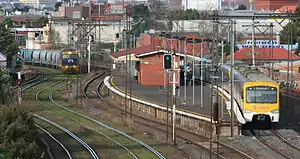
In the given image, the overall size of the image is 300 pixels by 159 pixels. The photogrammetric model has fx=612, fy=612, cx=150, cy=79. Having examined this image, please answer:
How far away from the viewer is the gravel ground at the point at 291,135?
20927mm

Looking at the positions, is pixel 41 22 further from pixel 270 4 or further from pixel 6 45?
pixel 6 45

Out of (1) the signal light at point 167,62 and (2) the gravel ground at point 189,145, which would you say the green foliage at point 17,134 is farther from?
(1) the signal light at point 167,62

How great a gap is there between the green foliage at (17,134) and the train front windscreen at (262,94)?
29.5ft

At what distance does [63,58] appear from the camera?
163ft

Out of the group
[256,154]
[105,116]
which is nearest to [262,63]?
[105,116]

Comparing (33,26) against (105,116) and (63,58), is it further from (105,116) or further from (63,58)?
(105,116)

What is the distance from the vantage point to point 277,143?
20.5 metres

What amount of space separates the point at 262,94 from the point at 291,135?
6.05ft

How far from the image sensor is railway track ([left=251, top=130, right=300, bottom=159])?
18672 millimetres

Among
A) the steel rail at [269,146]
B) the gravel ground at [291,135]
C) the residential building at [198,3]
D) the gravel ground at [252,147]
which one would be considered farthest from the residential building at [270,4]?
the gravel ground at [252,147]

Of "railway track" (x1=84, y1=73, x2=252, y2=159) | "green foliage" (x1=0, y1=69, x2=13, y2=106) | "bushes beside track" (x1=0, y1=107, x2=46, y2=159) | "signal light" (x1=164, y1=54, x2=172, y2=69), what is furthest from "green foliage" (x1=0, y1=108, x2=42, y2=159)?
"railway track" (x1=84, y1=73, x2=252, y2=159)

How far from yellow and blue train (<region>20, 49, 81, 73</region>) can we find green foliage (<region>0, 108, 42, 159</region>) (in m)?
31.2

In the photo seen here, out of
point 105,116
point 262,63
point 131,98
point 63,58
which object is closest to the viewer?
point 105,116

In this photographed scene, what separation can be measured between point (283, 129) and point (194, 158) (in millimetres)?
6983
